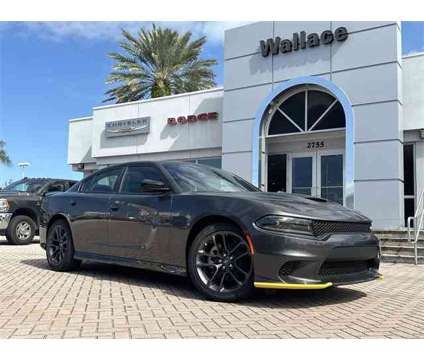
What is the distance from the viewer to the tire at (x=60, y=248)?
7.05m

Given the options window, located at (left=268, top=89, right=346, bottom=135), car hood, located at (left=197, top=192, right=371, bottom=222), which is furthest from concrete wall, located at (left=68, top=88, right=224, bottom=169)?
car hood, located at (left=197, top=192, right=371, bottom=222)

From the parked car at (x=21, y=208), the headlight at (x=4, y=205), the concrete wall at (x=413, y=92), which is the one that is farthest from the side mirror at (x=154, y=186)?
the concrete wall at (x=413, y=92)

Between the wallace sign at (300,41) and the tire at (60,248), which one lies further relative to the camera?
the wallace sign at (300,41)

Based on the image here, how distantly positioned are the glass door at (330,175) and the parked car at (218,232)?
8.60 m

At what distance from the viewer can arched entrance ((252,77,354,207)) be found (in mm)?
14195

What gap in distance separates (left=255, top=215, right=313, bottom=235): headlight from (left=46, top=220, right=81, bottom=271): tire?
336 centimetres

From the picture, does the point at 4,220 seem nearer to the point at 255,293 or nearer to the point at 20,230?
the point at 20,230

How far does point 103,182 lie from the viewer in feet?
22.6

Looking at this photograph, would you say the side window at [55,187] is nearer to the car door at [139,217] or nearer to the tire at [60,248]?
the tire at [60,248]

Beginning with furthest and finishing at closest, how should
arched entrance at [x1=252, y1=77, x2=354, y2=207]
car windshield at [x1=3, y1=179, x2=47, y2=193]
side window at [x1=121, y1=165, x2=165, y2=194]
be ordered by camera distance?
arched entrance at [x1=252, y1=77, x2=354, y2=207]
car windshield at [x1=3, y1=179, x2=47, y2=193]
side window at [x1=121, y1=165, x2=165, y2=194]

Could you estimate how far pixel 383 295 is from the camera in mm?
5820

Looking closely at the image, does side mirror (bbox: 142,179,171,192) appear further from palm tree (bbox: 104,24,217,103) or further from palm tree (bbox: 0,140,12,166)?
palm tree (bbox: 0,140,12,166)
